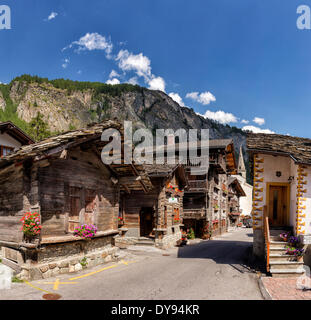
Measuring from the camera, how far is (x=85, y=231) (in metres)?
10.6

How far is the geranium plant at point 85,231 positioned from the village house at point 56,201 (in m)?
0.22

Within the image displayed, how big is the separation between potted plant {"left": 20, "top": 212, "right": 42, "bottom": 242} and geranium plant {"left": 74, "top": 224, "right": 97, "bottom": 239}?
189 centimetres

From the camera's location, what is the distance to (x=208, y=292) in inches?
330

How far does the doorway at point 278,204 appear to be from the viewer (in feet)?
45.8

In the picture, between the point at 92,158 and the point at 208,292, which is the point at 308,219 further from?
the point at 92,158

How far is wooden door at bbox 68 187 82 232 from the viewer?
35.1 ft

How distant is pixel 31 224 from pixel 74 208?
7.83 ft

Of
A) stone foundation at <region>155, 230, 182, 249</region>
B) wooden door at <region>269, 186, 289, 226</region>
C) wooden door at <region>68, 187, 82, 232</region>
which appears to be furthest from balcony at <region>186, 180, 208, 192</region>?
wooden door at <region>68, 187, 82, 232</region>

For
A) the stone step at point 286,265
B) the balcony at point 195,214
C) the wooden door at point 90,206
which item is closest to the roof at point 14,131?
the wooden door at point 90,206

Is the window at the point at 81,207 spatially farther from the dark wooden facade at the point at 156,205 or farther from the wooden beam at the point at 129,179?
the dark wooden facade at the point at 156,205

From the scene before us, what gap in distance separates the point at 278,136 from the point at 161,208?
29.9 feet

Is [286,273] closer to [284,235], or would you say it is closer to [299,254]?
[299,254]

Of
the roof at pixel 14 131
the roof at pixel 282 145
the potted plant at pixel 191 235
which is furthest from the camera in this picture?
the potted plant at pixel 191 235
